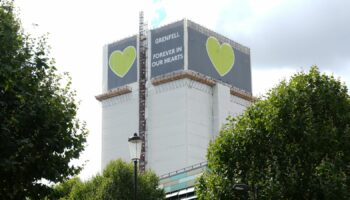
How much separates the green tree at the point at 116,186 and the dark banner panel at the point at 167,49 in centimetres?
9367

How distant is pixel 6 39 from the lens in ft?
75.4

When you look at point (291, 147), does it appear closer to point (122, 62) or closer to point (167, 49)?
point (167, 49)

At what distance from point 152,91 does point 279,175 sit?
4775 inches

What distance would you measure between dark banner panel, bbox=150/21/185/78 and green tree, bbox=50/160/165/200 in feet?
307

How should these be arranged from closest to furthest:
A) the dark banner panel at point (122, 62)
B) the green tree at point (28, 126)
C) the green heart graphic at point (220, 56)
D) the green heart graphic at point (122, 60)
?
1. the green tree at point (28, 126)
2. the green heart graphic at point (220, 56)
3. the green heart graphic at point (122, 60)
4. the dark banner panel at point (122, 62)

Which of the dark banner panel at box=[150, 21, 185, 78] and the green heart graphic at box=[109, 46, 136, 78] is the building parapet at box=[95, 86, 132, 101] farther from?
the dark banner panel at box=[150, 21, 185, 78]

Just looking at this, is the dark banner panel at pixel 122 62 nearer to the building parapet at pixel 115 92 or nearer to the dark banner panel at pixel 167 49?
the building parapet at pixel 115 92

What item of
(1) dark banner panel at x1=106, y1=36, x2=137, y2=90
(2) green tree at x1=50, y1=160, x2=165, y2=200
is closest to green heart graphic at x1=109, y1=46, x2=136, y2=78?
(1) dark banner panel at x1=106, y1=36, x2=137, y2=90

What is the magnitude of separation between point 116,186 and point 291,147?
→ 981 inches

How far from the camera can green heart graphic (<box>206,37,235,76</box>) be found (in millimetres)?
160250

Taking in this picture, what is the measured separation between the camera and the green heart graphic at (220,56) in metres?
160

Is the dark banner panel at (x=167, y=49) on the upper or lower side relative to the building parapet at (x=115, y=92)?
upper

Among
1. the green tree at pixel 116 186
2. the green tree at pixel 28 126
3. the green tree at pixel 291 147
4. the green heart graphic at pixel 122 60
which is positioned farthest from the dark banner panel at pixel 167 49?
the green tree at pixel 28 126

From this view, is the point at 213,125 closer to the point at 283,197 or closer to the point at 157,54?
the point at 157,54
